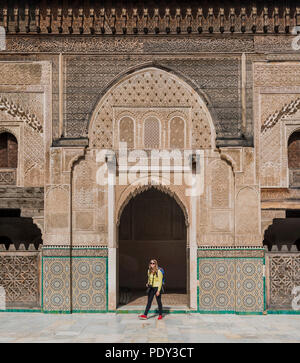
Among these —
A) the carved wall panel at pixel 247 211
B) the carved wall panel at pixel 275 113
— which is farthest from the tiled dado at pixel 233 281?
the carved wall panel at pixel 275 113

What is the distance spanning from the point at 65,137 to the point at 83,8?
2.09 m

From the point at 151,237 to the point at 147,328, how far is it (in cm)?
472

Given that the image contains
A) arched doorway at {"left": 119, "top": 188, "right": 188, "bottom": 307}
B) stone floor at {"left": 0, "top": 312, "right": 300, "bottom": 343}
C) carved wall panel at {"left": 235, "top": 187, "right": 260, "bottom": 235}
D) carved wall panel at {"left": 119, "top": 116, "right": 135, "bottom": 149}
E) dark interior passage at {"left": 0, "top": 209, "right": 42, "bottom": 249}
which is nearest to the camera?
stone floor at {"left": 0, "top": 312, "right": 300, "bottom": 343}

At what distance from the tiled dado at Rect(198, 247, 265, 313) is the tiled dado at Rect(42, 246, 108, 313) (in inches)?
60.9

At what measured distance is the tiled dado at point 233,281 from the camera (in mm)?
7961

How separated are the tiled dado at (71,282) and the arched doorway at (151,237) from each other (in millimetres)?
3365

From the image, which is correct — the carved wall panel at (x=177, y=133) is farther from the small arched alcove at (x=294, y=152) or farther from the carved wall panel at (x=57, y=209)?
the carved wall panel at (x=57, y=209)

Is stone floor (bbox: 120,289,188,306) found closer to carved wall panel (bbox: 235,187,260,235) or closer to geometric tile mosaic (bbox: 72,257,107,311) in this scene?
geometric tile mosaic (bbox: 72,257,107,311)

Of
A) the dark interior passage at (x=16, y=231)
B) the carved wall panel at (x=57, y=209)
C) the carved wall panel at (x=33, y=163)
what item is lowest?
the dark interior passage at (x=16, y=231)

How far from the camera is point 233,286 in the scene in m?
8.00

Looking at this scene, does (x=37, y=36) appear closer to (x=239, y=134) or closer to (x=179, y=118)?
(x=179, y=118)

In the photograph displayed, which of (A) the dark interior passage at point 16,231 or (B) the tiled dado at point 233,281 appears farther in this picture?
(A) the dark interior passage at point 16,231

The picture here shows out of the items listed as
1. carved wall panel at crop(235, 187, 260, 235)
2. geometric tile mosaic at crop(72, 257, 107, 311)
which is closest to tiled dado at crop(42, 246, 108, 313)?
geometric tile mosaic at crop(72, 257, 107, 311)

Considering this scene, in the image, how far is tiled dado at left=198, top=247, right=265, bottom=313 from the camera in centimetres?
796
